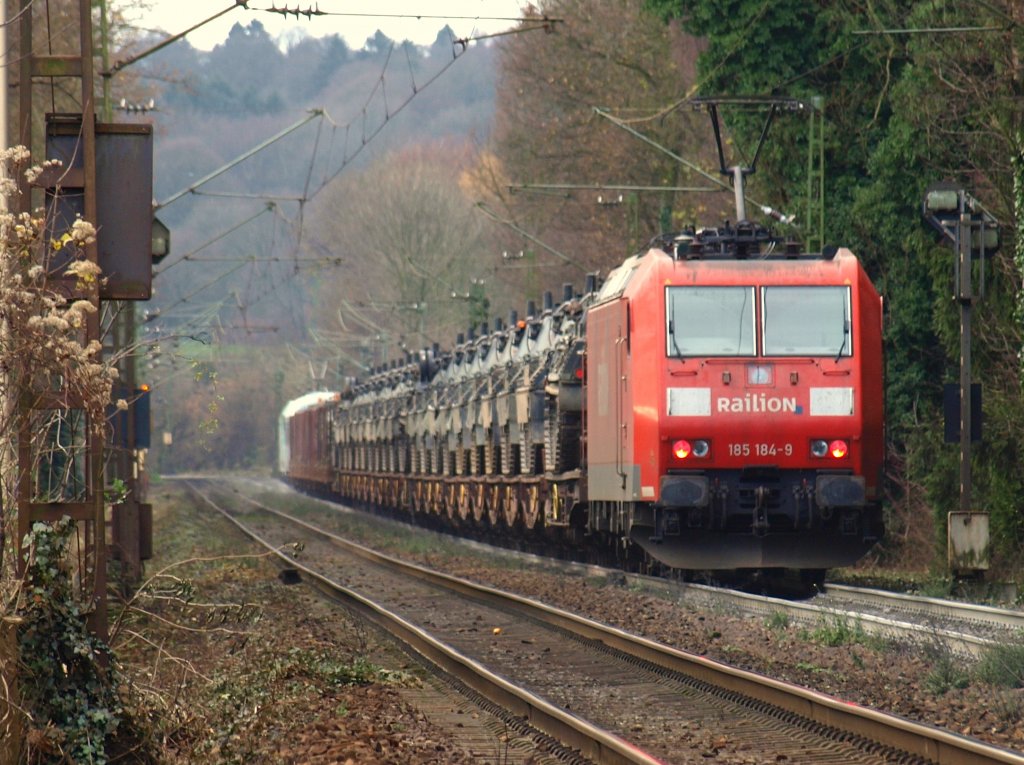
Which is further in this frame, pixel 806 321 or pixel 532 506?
pixel 532 506

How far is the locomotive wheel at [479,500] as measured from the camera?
1219 inches

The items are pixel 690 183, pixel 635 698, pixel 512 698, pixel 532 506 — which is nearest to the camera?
pixel 512 698

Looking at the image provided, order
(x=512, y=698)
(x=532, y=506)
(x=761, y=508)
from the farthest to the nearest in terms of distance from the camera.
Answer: (x=532, y=506) → (x=761, y=508) → (x=512, y=698)

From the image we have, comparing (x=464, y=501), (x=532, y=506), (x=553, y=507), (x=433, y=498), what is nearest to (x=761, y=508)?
(x=553, y=507)

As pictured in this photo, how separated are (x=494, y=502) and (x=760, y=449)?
46.7 feet

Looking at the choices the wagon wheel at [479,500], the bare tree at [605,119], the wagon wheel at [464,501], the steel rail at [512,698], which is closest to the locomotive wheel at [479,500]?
the wagon wheel at [479,500]

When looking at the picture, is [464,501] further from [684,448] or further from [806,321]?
[806,321]

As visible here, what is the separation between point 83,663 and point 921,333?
19.1 metres

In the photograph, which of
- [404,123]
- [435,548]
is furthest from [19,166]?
[404,123]

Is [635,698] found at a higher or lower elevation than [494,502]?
lower

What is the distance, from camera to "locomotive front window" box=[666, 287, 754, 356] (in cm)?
1603

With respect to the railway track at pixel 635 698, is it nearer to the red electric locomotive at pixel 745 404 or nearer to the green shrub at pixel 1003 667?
the green shrub at pixel 1003 667

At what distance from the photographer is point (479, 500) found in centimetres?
3139

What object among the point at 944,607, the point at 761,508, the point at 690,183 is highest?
the point at 690,183
